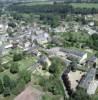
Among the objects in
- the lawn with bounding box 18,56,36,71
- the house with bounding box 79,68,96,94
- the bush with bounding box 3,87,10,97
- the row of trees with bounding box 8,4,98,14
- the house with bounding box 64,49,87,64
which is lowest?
Result: the row of trees with bounding box 8,4,98,14

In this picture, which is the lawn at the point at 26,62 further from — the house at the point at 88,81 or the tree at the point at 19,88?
the house at the point at 88,81

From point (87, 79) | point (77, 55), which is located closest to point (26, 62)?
point (77, 55)

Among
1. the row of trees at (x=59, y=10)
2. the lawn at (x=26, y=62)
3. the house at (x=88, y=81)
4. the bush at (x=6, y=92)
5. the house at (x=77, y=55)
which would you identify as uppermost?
the bush at (x=6, y=92)

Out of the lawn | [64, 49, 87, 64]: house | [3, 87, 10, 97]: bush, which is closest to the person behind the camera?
[3, 87, 10, 97]: bush

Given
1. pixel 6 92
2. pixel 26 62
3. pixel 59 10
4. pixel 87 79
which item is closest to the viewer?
pixel 6 92

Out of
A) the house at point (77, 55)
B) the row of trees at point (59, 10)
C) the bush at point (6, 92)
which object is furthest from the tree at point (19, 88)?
the row of trees at point (59, 10)

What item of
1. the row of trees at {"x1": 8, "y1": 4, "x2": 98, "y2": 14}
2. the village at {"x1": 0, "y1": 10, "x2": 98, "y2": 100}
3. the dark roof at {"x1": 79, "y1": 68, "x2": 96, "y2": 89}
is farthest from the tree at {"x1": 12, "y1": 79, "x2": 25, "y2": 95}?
the row of trees at {"x1": 8, "y1": 4, "x2": 98, "y2": 14}

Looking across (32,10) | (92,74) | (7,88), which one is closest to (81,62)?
(92,74)

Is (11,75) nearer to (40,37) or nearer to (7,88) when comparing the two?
(7,88)

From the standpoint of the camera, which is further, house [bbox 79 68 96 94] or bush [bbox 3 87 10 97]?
house [bbox 79 68 96 94]

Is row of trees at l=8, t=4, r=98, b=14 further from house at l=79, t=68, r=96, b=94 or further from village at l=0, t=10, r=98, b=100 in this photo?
house at l=79, t=68, r=96, b=94

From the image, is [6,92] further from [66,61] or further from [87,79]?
[66,61]
